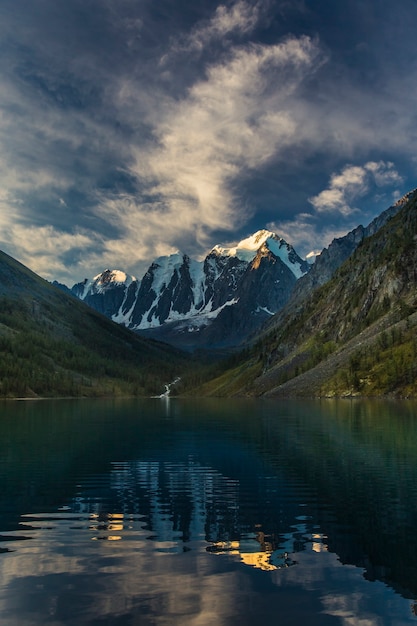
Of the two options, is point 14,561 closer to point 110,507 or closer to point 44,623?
point 44,623

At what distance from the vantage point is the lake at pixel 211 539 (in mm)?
18516

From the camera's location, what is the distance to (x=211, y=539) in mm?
26859

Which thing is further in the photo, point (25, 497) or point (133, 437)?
point (133, 437)

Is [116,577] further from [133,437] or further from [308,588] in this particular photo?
[133,437]

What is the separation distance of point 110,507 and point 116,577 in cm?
1346

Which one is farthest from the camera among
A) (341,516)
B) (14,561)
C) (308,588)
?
(341,516)

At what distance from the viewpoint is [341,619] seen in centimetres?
1772

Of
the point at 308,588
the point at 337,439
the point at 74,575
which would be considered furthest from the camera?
the point at 337,439

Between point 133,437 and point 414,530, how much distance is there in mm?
58265

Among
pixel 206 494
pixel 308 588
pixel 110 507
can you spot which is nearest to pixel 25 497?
pixel 110 507

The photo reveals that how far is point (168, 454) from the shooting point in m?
60.1

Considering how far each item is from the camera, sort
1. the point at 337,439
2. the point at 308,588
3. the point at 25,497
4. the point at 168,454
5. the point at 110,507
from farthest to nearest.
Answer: the point at 337,439
the point at 168,454
the point at 25,497
the point at 110,507
the point at 308,588

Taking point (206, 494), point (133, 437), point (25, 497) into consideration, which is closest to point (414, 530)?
point (206, 494)

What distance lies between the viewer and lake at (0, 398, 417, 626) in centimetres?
1852
